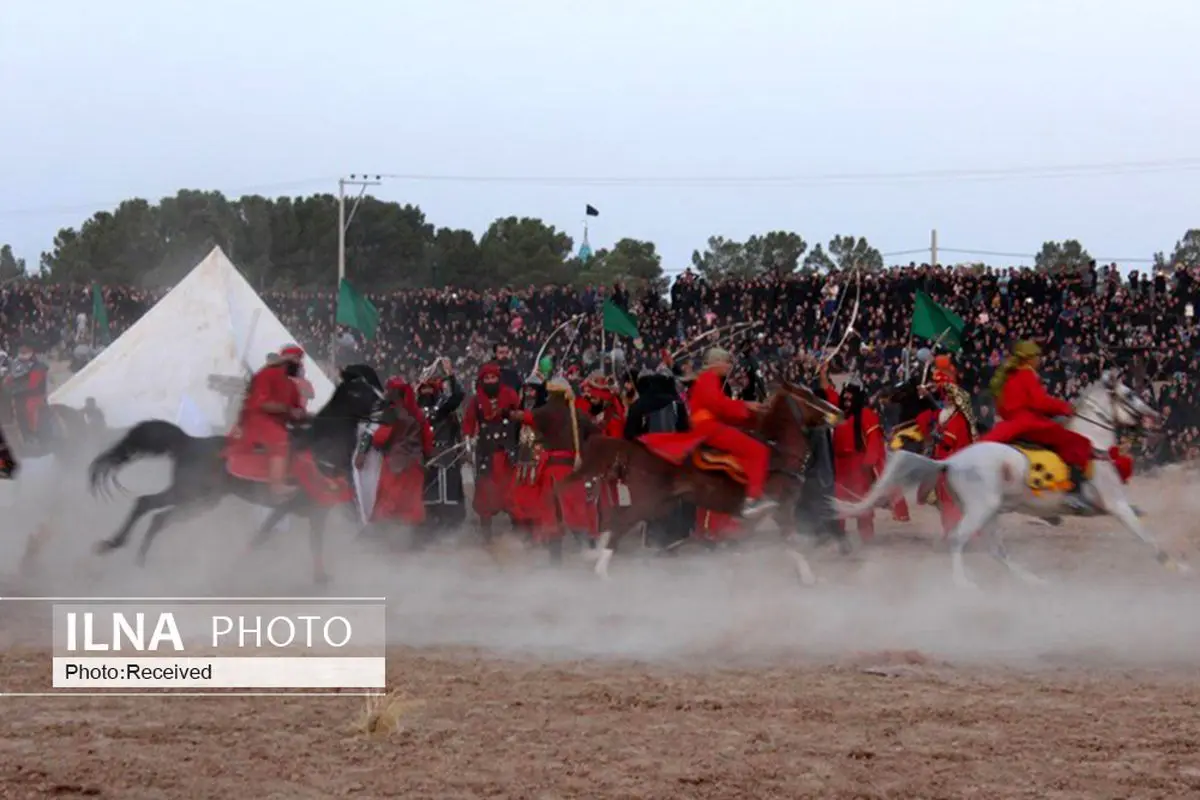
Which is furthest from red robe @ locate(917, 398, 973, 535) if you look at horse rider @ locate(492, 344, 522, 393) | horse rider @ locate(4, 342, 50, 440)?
horse rider @ locate(4, 342, 50, 440)

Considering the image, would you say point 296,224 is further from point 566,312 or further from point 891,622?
point 891,622

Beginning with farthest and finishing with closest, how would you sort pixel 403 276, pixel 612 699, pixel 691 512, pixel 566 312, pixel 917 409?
pixel 403 276
pixel 566 312
pixel 917 409
pixel 691 512
pixel 612 699

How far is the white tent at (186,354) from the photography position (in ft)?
69.7

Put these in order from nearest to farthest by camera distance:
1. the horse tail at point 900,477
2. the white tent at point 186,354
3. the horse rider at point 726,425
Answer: the horse tail at point 900,477 < the horse rider at point 726,425 < the white tent at point 186,354

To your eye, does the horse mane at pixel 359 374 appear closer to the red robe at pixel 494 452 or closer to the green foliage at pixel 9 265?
the red robe at pixel 494 452

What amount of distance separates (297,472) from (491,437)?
3.44 m

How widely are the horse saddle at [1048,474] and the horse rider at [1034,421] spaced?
0.14 feet

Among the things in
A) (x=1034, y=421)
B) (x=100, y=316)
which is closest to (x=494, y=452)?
(x=1034, y=421)

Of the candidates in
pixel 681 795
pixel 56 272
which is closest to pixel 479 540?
pixel 681 795

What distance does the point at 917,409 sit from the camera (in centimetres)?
1789

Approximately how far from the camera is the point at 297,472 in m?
13.9

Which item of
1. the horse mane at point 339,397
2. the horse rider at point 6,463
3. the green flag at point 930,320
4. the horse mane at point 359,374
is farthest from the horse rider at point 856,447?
the horse rider at point 6,463

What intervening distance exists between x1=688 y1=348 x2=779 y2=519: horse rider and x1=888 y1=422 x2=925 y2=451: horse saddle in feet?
10.3

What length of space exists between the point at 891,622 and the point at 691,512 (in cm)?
505
